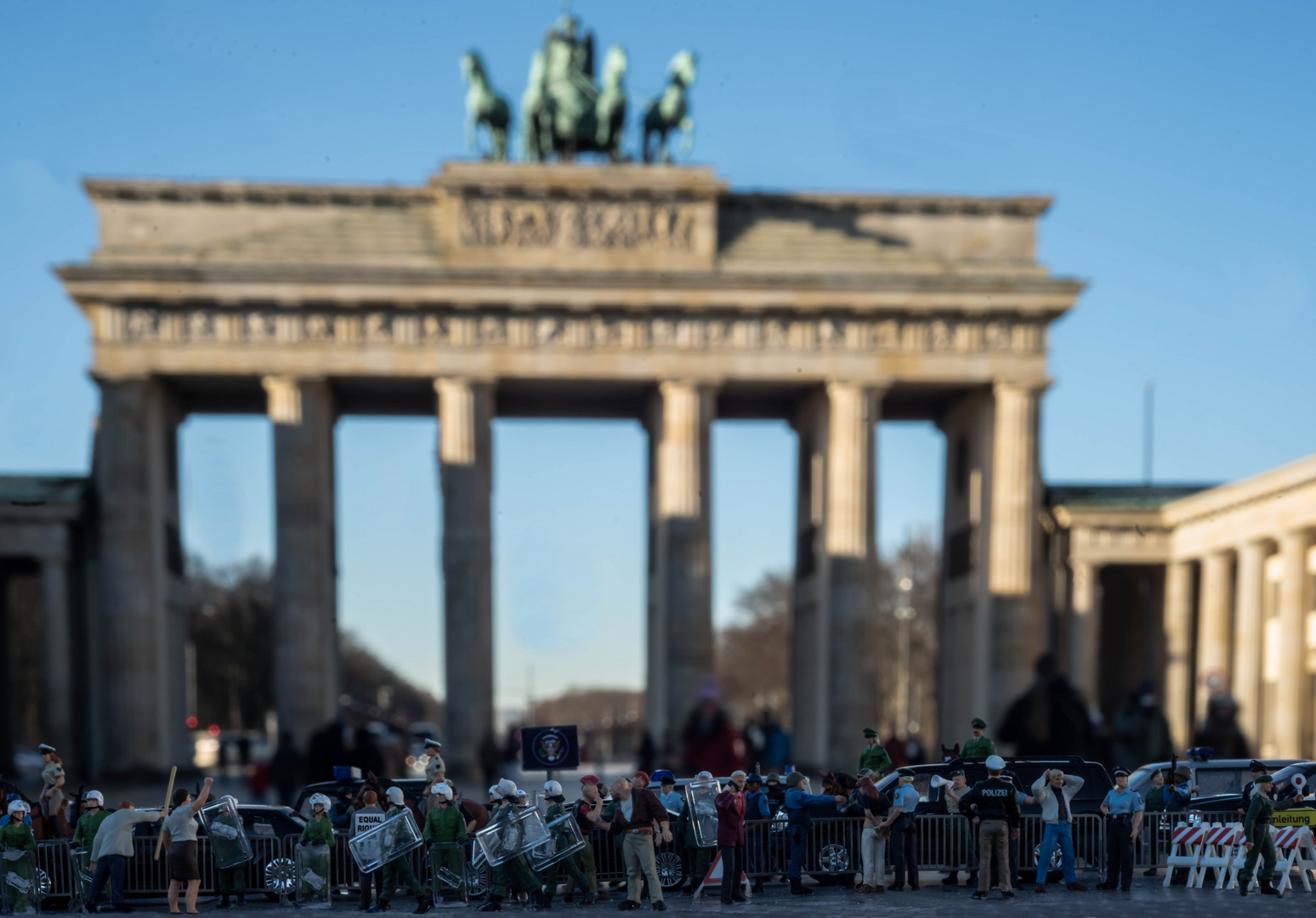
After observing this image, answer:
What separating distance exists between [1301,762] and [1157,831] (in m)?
2.31

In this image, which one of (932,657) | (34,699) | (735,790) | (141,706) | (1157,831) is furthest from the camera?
(932,657)

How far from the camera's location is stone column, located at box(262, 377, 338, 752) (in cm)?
5116

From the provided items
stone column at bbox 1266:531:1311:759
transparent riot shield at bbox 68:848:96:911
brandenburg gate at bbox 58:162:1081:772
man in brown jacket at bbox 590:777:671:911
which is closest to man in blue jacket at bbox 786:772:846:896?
Result: man in brown jacket at bbox 590:777:671:911

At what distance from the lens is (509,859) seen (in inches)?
805

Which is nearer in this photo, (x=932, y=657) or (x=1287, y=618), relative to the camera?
(x=1287, y=618)

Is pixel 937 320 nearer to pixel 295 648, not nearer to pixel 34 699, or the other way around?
pixel 295 648

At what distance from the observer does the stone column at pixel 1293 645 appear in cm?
4616

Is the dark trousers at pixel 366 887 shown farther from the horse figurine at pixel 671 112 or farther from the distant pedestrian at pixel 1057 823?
the horse figurine at pixel 671 112

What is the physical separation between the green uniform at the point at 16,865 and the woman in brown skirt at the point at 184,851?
5.18 feet

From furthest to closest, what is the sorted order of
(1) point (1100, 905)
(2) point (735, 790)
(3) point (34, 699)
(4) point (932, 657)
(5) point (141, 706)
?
(4) point (932, 657) → (3) point (34, 699) → (5) point (141, 706) → (2) point (735, 790) → (1) point (1100, 905)

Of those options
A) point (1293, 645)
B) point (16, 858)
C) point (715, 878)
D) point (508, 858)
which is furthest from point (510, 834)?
point (1293, 645)

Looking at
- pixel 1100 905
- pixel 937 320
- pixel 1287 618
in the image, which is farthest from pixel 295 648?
pixel 1100 905

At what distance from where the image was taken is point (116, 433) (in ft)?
168

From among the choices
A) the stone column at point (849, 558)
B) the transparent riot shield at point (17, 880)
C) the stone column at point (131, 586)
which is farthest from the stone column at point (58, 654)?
the transparent riot shield at point (17, 880)
